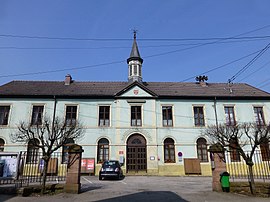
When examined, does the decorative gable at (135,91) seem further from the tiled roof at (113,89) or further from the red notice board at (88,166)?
the red notice board at (88,166)

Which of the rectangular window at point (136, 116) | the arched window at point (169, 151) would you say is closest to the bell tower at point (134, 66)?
the rectangular window at point (136, 116)

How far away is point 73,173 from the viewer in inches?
424

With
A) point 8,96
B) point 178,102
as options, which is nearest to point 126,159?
point 178,102

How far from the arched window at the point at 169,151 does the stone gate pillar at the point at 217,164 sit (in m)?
11.1

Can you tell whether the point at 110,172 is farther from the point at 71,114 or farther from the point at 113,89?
the point at 113,89

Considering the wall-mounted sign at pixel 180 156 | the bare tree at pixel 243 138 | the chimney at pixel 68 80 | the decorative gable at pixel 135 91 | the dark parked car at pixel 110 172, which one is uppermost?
the chimney at pixel 68 80

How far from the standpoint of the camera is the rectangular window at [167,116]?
23703 mm

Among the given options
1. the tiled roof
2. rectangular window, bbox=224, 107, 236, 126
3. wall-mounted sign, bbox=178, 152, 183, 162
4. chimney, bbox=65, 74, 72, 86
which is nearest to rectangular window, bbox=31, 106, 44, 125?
the tiled roof

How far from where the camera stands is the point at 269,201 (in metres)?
8.77

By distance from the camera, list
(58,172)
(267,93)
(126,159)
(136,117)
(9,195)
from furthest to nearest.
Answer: (267,93), (136,117), (126,159), (58,172), (9,195)

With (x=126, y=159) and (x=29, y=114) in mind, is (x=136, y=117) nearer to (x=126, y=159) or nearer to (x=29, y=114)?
(x=126, y=159)

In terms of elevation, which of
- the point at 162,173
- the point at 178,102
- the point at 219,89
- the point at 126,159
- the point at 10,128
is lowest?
the point at 162,173

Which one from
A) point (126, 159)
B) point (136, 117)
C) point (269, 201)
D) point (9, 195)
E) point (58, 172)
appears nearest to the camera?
point (269, 201)

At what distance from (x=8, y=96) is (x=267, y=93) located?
2959 centimetres
